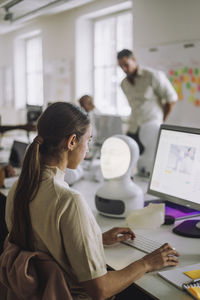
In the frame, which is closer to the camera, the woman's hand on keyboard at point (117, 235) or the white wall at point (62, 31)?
the woman's hand on keyboard at point (117, 235)

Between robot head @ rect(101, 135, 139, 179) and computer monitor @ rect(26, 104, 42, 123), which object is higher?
computer monitor @ rect(26, 104, 42, 123)

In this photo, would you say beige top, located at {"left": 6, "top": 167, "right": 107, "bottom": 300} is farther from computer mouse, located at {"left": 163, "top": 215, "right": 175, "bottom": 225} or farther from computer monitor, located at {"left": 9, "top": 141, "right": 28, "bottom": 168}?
computer monitor, located at {"left": 9, "top": 141, "right": 28, "bottom": 168}

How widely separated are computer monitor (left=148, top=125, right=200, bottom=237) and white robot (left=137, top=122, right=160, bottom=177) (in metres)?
0.73

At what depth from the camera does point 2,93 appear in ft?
31.3

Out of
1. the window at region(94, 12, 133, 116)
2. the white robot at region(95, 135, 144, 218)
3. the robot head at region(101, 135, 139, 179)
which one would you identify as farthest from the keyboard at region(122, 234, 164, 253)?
the window at region(94, 12, 133, 116)

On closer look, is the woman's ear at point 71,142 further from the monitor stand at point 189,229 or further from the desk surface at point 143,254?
the monitor stand at point 189,229

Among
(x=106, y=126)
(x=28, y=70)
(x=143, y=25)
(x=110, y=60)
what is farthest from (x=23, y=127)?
(x=28, y=70)

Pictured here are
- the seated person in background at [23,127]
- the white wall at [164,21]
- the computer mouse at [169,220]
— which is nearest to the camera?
the computer mouse at [169,220]

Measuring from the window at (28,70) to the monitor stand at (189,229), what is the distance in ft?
21.9

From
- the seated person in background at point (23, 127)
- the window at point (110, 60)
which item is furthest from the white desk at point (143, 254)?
the window at point (110, 60)

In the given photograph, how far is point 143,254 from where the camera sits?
4.51ft

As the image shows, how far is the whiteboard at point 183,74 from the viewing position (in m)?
4.22

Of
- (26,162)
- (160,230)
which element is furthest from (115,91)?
(26,162)

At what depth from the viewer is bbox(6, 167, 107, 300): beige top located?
3.55 ft
